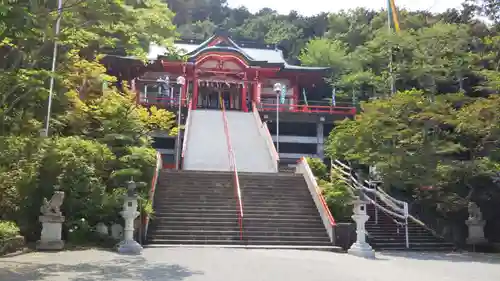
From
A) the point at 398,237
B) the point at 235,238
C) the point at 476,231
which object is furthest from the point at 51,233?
the point at 476,231

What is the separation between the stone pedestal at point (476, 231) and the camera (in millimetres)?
13855

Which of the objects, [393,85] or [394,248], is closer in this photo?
[394,248]

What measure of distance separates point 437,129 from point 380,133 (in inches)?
77.0

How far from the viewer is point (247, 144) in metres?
21.5

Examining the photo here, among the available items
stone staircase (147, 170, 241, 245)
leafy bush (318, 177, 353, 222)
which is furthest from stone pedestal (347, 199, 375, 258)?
stone staircase (147, 170, 241, 245)

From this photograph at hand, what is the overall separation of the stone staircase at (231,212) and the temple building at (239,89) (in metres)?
10.2

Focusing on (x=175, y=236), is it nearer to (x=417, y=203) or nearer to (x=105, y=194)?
(x=105, y=194)

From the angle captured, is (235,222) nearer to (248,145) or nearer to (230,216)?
(230,216)

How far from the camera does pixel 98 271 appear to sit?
24.8 feet

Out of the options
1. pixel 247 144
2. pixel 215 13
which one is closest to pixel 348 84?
pixel 247 144

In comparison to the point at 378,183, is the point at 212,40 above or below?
above

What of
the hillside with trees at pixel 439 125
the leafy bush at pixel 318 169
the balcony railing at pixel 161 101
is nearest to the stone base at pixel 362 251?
the hillside with trees at pixel 439 125

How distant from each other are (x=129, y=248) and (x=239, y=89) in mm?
22263

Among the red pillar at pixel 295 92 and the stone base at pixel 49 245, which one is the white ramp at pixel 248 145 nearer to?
the red pillar at pixel 295 92
